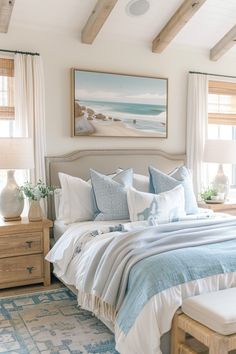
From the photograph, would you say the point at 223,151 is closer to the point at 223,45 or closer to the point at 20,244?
the point at 223,45

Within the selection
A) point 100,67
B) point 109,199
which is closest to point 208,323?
point 109,199

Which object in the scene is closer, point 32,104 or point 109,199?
point 109,199

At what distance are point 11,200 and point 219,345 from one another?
2453 mm

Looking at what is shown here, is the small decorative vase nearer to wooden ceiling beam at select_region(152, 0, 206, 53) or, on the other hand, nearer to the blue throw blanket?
the blue throw blanket

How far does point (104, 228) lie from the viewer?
132 inches

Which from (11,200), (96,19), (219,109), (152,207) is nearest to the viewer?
(152,207)

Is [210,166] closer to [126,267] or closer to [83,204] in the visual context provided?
[83,204]

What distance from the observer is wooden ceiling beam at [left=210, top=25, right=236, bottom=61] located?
4.89 meters

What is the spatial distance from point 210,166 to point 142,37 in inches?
76.4

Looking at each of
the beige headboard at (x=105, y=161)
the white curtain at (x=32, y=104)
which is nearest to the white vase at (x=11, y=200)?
the white curtain at (x=32, y=104)

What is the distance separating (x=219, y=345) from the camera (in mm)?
2102

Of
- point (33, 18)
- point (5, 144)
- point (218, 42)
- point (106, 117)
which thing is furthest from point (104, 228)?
point (218, 42)

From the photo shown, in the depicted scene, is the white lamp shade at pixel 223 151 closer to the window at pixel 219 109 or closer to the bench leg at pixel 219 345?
the window at pixel 219 109

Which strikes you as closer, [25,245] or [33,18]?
[25,245]
